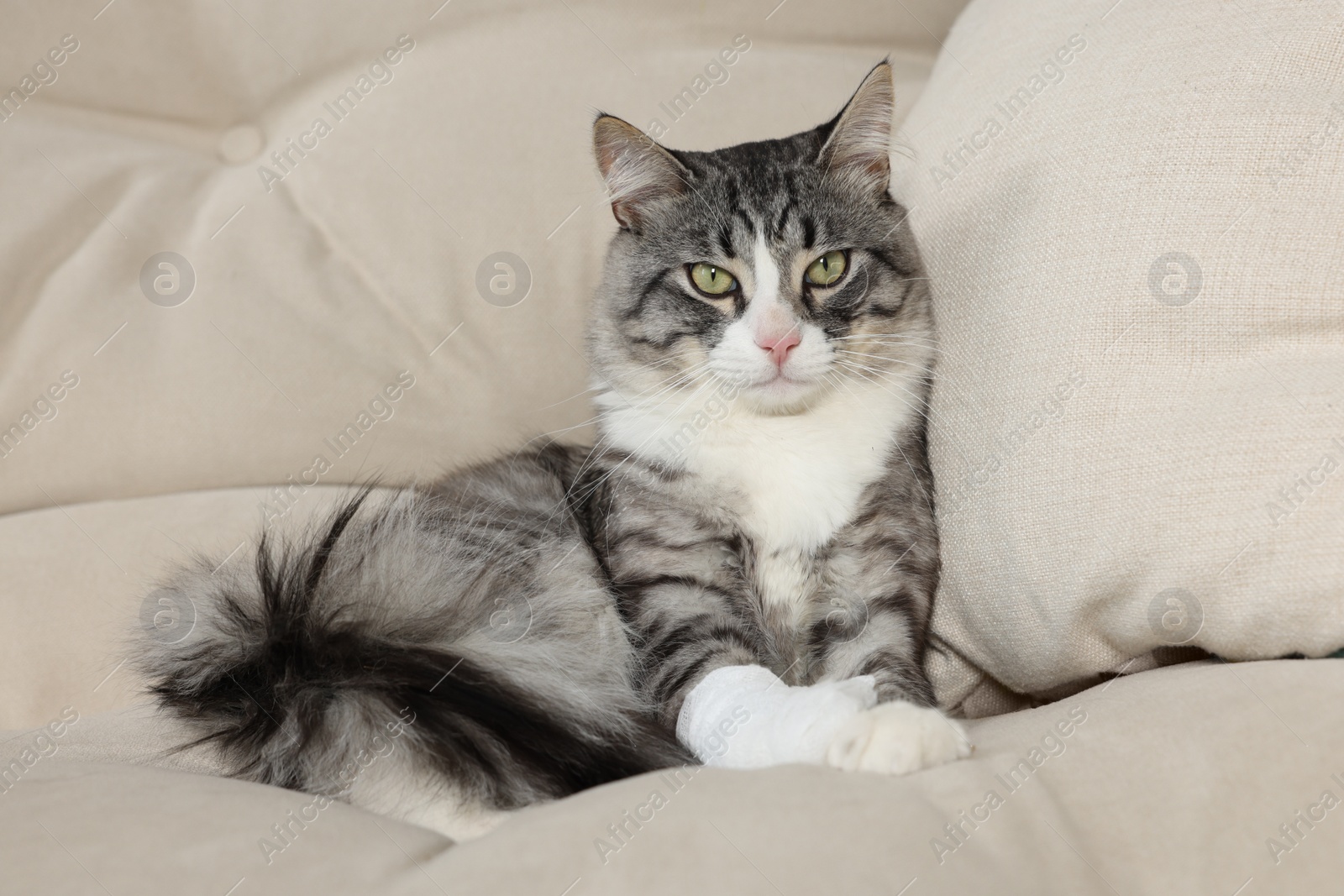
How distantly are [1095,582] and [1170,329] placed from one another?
334 mm

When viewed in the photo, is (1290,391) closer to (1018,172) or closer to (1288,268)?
(1288,268)

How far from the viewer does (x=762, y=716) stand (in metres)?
1.21

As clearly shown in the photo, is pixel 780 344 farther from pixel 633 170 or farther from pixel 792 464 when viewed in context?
pixel 633 170

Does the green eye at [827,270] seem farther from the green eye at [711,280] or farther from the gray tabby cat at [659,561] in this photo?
the green eye at [711,280]

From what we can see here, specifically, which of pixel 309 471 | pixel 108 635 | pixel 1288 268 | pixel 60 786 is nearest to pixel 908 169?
pixel 1288 268

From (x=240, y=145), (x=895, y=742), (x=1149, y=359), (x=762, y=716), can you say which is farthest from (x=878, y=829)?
(x=240, y=145)

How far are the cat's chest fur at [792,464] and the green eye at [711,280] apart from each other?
0.62 ft

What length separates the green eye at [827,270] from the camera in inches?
58.8

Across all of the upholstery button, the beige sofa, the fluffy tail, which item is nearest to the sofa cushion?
the beige sofa

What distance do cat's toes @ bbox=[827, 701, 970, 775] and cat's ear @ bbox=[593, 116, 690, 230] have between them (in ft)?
2.94

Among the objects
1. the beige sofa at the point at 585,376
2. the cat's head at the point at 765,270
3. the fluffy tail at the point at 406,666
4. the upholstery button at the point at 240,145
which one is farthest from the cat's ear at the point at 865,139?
the upholstery button at the point at 240,145

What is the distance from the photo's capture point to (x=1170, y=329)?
1239mm

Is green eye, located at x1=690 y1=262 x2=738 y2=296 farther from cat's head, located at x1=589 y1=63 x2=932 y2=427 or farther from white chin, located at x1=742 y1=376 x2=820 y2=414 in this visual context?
white chin, located at x1=742 y1=376 x2=820 y2=414

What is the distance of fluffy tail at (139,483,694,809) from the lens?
1169 mm
